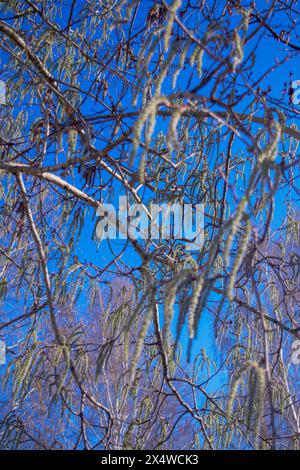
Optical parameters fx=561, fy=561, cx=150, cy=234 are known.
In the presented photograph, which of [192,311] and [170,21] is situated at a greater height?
[170,21]

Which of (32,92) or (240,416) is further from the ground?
(32,92)

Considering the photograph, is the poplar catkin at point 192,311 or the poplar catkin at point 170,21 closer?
the poplar catkin at point 192,311

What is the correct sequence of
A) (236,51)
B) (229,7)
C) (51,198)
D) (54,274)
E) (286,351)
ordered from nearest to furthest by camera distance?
(236,51)
(229,7)
(54,274)
(51,198)
(286,351)

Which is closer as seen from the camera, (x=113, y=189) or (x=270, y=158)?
(x=270, y=158)

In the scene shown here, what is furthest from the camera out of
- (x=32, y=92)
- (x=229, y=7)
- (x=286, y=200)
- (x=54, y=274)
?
(x=286, y=200)

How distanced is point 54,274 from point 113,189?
1.23 feet

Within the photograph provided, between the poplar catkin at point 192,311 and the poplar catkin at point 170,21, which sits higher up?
the poplar catkin at point 170,21

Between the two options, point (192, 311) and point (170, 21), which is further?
point (170, 21)

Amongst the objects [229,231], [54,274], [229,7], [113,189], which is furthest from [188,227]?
[229,231]

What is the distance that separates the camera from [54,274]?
197 cm

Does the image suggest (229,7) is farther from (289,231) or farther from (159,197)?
(289,231)

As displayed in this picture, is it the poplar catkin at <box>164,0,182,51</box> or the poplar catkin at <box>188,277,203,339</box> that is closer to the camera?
the poplar catkin at <box>188,277,203,339</box>

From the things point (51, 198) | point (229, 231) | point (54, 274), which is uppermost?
point (51, 198)

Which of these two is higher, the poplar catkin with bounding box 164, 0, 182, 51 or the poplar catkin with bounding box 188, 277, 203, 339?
the poplar catkin with bounding box 164, 0, 182, 51
